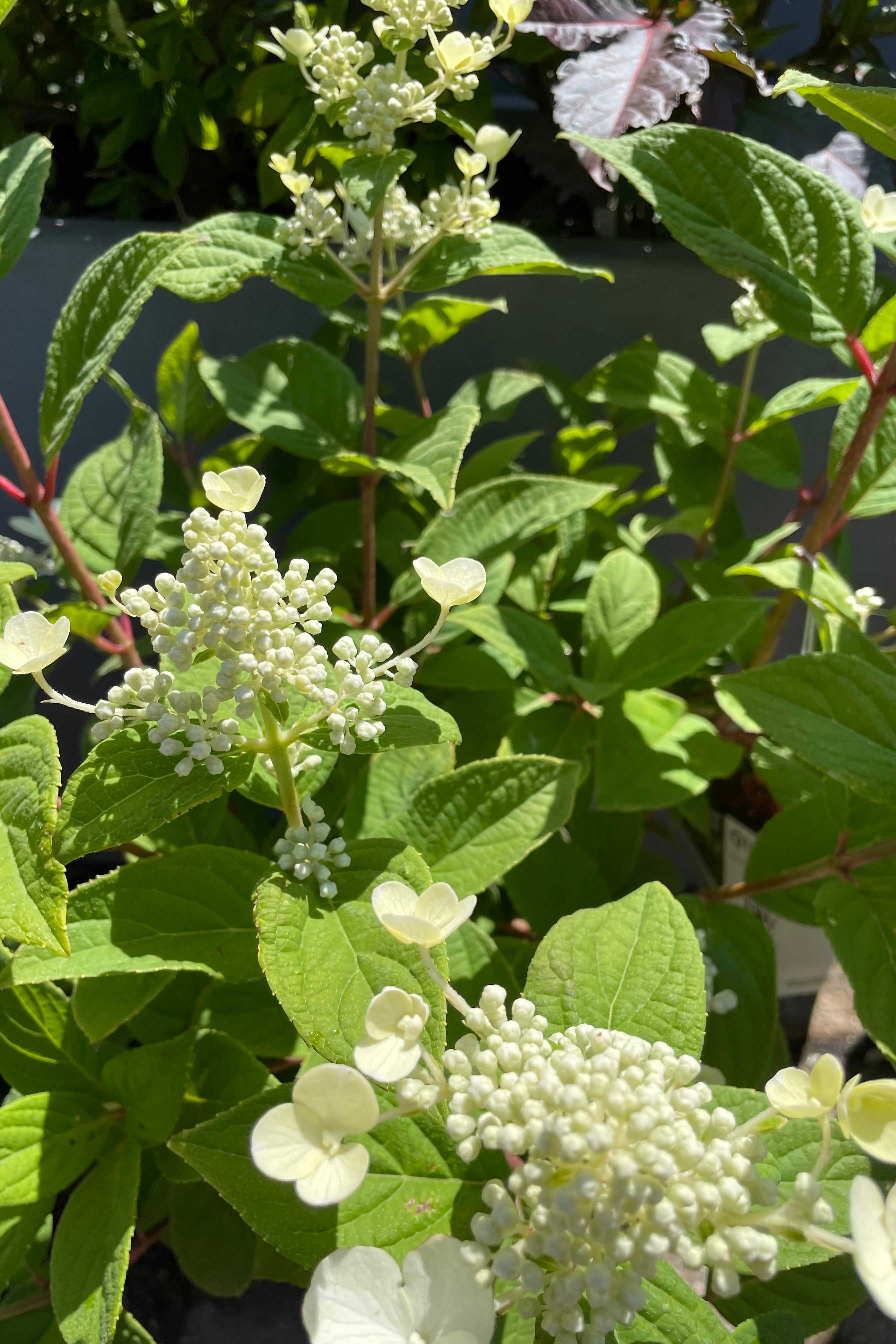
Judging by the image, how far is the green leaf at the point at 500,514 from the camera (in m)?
0.70

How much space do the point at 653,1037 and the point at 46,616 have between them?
1.63ft

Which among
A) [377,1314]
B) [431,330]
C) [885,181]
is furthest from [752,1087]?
[885,181]

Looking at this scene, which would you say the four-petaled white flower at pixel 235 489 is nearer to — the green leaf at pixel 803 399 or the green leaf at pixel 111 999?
the green leaf at pixel 111 999

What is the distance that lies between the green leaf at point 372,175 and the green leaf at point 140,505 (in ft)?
0.83

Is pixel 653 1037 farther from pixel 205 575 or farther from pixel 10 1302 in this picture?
pixel 10 1302

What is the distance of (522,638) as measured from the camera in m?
0.72

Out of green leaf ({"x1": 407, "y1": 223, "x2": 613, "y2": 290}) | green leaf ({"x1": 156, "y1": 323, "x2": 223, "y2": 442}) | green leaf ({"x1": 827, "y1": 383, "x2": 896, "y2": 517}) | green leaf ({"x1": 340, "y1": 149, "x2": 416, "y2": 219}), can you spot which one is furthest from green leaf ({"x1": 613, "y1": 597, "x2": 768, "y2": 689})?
green leaf ({"x1": 156, "y1": 323, "x2": 223, "y2": 442})

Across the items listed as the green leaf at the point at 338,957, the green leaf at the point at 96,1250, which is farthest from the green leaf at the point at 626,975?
the green leaf at the point at 96,1250

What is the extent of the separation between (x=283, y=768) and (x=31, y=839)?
0.42 feet

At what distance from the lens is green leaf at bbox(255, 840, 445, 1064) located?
38 cm

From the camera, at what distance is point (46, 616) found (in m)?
0.62

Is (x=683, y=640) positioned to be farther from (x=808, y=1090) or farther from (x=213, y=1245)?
(x=213, y=1245)

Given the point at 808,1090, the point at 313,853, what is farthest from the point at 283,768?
the point at 808,1090

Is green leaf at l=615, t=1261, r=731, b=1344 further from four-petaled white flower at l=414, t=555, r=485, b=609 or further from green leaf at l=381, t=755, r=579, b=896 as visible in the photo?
four-petaled white flower at l=414, t=555, r=485, b=609
